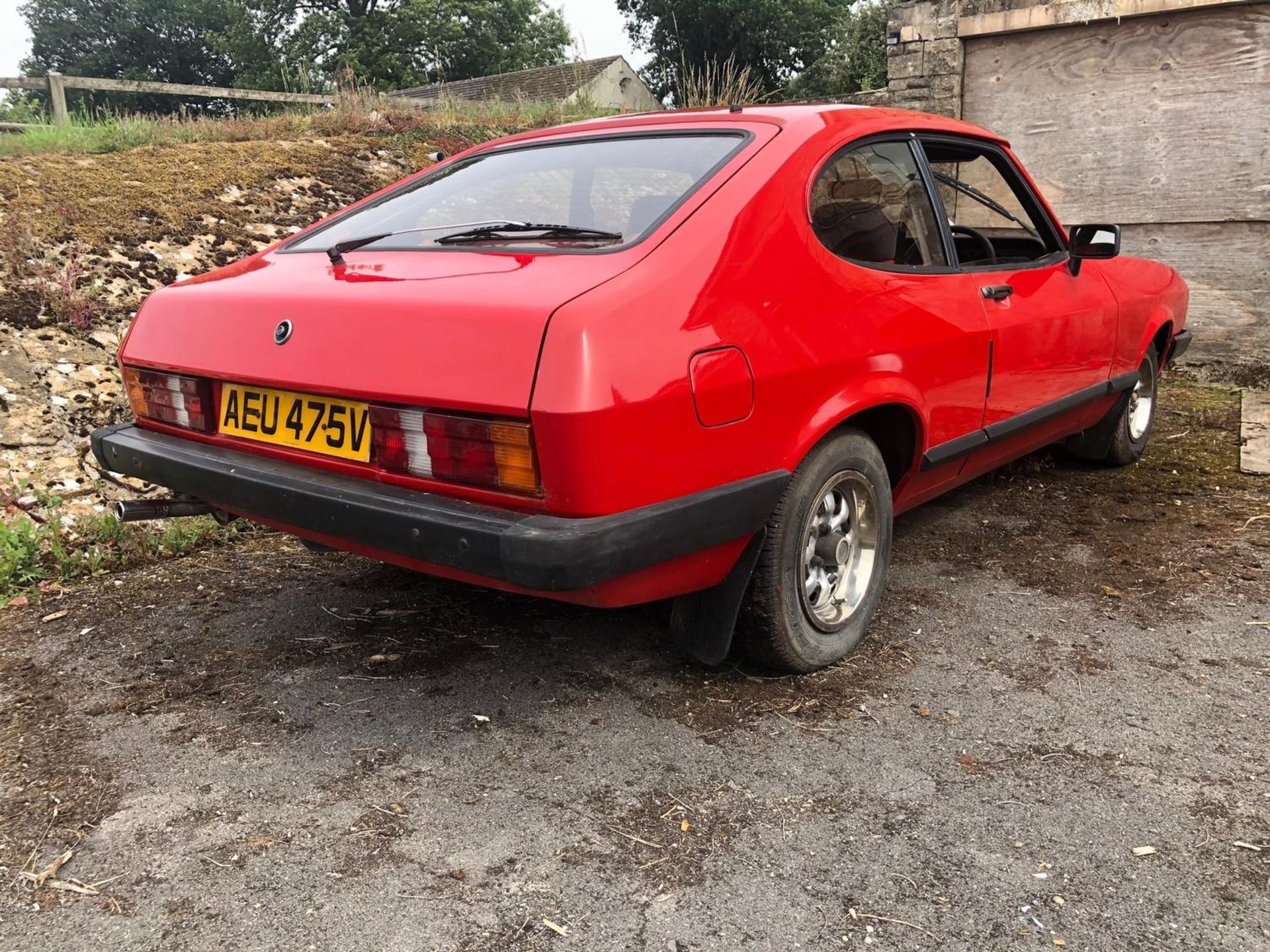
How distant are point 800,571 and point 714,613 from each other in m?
0.26

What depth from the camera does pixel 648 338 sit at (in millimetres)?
2025

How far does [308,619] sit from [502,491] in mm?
1437

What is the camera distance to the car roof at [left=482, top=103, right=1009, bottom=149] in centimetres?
272

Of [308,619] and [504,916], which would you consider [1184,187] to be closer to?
[308,619]

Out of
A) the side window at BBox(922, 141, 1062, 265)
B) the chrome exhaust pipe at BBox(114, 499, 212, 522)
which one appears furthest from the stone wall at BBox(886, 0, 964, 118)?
the chrome exhaust pipe at BBox(114, 499, 212, 522)

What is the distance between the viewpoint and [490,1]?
48594 millimetres

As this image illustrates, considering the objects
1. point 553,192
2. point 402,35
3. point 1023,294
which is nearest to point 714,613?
point 553,192

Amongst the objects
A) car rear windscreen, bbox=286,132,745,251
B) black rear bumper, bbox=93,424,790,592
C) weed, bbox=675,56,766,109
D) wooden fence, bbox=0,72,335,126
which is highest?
wooden fence, bbox=0,72,335,126

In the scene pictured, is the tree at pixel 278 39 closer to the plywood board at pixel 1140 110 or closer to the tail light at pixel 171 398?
the plywood board at pixel 1140 110

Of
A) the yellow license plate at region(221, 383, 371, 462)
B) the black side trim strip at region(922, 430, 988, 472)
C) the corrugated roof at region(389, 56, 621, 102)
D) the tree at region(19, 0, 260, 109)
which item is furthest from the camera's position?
the tree at region(19, 0, 260, 109)

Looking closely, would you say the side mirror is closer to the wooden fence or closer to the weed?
the weed

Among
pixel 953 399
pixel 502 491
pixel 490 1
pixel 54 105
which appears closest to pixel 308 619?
pixel 502 491

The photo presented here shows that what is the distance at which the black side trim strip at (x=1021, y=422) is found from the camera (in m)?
3.03

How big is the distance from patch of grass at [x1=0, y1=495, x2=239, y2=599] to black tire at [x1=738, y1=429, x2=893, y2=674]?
2.47 meters
